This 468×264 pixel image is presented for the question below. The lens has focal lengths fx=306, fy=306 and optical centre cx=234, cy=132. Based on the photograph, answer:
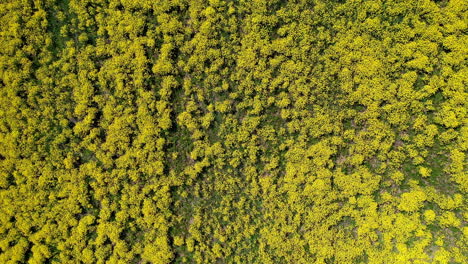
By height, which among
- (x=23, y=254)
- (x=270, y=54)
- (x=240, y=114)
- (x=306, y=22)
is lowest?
(x=23, y=254)

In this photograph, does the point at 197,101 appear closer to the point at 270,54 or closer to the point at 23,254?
the point at 270,54

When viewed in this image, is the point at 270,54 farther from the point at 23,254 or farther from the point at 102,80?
the point at 23,254

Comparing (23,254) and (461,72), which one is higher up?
(461,72)

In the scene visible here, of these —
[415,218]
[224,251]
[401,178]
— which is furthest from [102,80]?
[415,218]

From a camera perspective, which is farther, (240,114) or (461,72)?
(240,114)

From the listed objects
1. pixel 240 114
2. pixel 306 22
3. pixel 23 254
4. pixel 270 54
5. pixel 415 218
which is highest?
pixel 306 22

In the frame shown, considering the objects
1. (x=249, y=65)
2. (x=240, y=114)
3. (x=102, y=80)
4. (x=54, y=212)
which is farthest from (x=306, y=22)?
(x=54, y=212)
